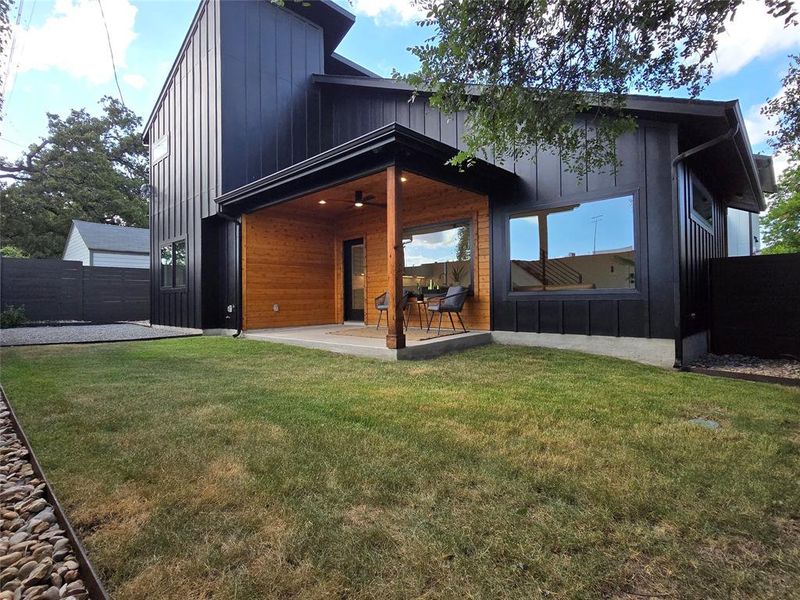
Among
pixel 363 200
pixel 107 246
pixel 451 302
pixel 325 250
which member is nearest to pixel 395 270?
pixel 451 302

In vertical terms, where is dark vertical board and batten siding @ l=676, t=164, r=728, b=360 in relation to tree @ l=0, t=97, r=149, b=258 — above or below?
below

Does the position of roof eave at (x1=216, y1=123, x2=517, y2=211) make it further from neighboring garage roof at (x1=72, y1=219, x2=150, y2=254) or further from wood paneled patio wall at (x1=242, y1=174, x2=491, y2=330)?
neighboring garage roof at (x1=72, y1=219, x2=150, y2=254)

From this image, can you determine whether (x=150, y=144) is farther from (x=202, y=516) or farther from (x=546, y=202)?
(x=202, y=516)

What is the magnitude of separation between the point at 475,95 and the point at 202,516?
326cm

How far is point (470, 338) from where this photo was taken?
19.3 ft

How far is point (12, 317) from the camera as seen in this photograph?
10383 millimetres

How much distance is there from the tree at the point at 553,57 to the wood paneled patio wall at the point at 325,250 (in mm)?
3259

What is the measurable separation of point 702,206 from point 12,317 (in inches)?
595

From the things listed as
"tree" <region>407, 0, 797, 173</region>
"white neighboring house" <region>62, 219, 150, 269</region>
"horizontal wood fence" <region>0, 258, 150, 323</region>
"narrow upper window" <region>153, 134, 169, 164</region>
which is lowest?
"horizontal wood fence" <region>0, 258, 150, 323</region>

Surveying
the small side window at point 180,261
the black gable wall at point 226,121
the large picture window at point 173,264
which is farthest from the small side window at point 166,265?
the small side window at point 180,261

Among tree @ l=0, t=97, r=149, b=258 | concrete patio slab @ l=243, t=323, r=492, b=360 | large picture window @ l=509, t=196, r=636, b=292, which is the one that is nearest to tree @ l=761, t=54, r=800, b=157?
Result: large picture window @ l=509, t=196, r=636, b=292

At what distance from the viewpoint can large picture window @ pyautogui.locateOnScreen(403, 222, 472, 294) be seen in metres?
6.79

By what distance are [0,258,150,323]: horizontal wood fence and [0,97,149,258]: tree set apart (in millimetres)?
6363

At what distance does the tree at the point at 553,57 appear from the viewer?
2676 millimetres
